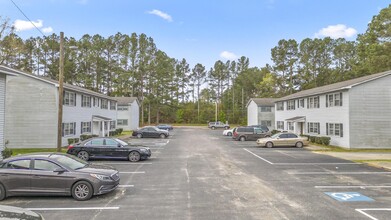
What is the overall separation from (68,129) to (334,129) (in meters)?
26.2

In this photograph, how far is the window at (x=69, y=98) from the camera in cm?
2738

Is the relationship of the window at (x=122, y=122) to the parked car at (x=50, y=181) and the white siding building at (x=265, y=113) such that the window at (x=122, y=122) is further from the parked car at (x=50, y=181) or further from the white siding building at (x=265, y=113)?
the parked car at (x=50, y=181)

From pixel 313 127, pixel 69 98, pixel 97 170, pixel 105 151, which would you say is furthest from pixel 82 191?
pixel 313 127

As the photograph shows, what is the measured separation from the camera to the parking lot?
841 cm

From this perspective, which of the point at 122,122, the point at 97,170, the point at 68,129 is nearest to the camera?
the point at 97,170

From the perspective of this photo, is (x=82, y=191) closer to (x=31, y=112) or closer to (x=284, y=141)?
(x=31, y=112)

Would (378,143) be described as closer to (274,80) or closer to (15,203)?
(15,203)

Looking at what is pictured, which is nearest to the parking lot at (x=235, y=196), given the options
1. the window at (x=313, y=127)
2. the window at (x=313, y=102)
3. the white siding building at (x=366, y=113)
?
the white siding building at (x=366, y=113)

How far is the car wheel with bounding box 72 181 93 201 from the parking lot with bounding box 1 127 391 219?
233 mm

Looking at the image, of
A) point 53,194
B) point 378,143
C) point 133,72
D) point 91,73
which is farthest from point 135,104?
point 53,194

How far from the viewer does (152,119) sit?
8500 cm

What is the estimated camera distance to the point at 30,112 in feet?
84.3

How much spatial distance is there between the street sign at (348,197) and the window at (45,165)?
9.84 meters

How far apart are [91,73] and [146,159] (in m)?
62.4
